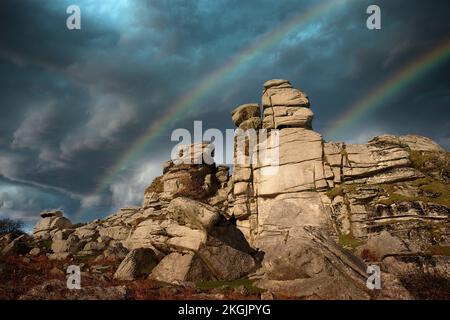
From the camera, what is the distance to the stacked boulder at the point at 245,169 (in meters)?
52.9

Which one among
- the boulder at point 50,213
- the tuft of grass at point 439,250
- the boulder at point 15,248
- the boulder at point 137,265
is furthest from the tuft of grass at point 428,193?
the boulder at point 50,213

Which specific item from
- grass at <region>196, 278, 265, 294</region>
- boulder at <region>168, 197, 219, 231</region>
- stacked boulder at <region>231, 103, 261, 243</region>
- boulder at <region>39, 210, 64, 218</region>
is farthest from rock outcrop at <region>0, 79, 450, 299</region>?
boulder at <region>39, 210, 64, 218</region>

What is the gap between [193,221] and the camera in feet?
99.3

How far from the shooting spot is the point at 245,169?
55375 mm

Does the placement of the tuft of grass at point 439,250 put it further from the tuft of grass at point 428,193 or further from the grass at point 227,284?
the grass at point 227,284

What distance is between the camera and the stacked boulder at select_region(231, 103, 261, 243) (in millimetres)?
52875

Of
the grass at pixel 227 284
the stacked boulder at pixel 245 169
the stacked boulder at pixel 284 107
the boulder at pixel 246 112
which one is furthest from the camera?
the boulder at pixel 246 112

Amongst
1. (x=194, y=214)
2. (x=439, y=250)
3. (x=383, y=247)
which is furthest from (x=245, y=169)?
(x=439, y=250)

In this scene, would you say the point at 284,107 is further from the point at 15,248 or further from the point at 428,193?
the point at 15,248

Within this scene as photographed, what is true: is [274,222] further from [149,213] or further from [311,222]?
[149,213]

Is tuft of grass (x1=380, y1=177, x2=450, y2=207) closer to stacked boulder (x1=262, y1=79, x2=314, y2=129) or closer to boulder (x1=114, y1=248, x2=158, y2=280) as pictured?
stacked boulder (x1=262, y1=79, x2=314, y2=129)

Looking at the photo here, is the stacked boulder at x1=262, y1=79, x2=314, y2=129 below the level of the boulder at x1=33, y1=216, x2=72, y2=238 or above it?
above
